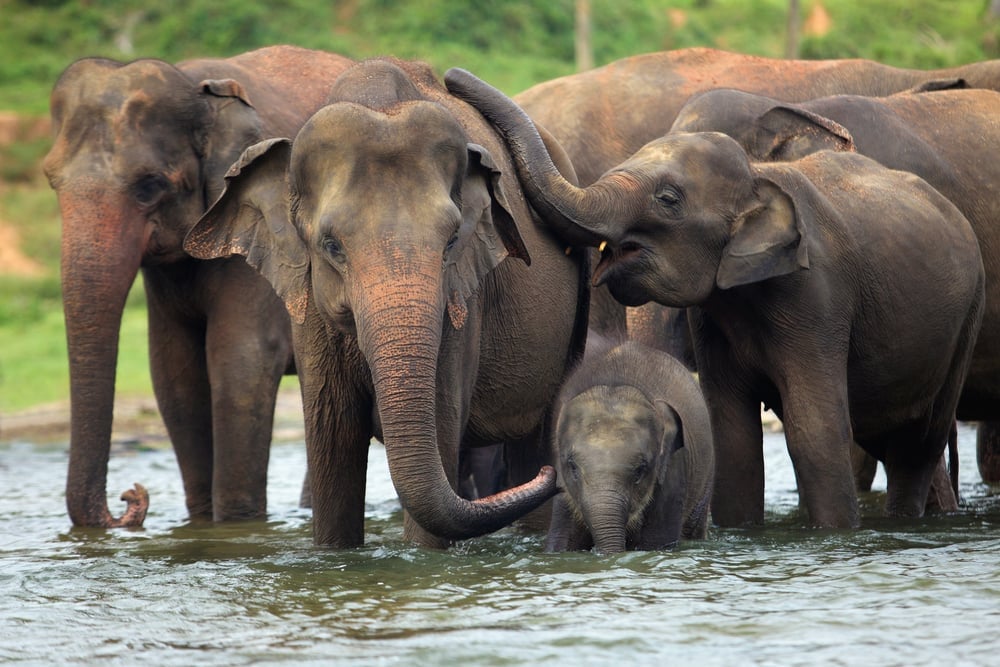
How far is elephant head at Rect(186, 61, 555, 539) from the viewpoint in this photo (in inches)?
216

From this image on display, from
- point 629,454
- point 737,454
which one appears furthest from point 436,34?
point 629,454

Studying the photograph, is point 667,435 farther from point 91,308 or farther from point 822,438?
point 91,308

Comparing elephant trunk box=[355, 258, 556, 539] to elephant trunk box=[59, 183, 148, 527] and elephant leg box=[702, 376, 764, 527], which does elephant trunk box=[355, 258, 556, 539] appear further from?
elephant trunk box=[59, 183, 148, 527]

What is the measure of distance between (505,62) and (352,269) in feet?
64.0

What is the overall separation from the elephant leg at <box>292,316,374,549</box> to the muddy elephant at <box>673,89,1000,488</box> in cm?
282

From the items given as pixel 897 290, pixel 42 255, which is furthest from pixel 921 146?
pixel 42 255

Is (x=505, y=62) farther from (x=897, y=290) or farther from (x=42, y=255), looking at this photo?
(x=897, y=290)

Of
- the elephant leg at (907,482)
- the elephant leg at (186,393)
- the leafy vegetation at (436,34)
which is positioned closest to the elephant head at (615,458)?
the elephant leg at (907,482)

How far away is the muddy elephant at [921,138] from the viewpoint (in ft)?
27.2

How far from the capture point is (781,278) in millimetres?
6980

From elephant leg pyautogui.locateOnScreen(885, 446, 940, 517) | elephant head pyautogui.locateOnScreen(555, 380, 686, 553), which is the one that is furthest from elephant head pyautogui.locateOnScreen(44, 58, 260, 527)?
elephant leg pyautogui.locateOnScreen(885, 446, 940, 517)

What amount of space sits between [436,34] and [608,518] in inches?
802

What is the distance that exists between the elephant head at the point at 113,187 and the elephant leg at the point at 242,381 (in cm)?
35

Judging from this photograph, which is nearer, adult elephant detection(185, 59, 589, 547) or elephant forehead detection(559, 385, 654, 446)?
adult elephant detection(185, 59, 589, 547)
